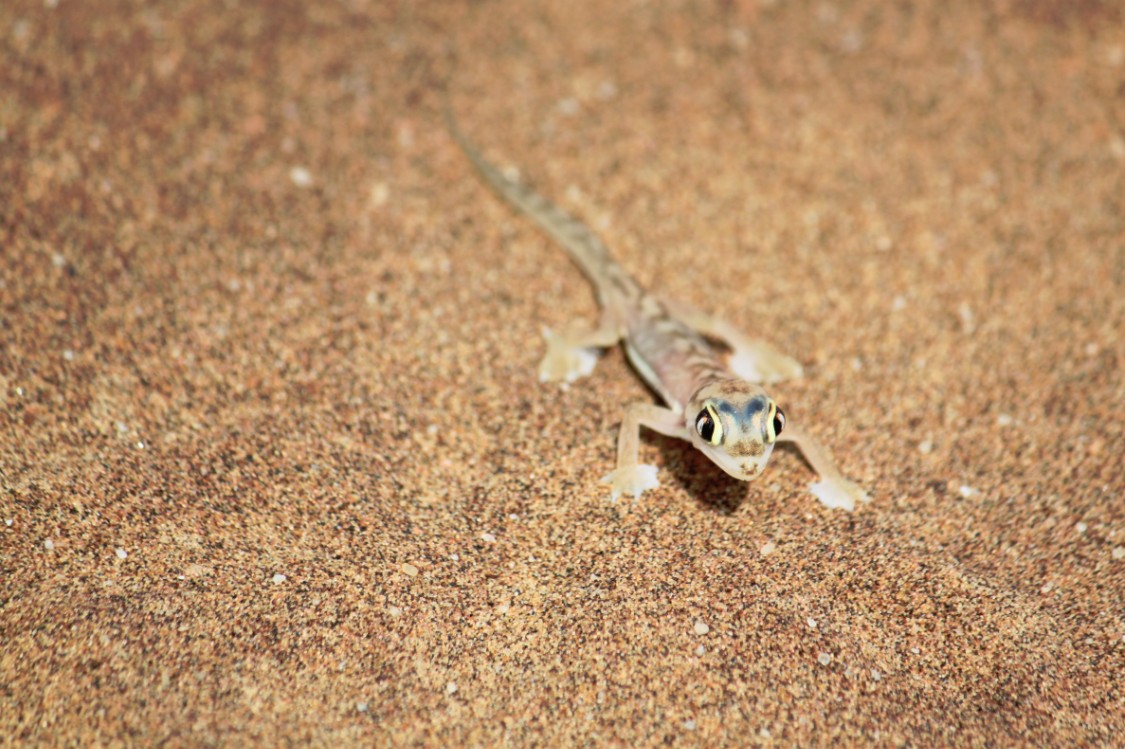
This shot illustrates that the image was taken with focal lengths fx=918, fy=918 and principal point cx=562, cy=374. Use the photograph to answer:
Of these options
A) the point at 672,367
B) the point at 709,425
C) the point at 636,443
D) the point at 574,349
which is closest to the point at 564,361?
the point at 574,349

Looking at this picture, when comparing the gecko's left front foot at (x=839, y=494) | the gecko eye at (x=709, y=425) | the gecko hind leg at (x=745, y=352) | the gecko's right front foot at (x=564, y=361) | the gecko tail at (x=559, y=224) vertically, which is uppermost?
the gecko eye at (x=709, y=425)

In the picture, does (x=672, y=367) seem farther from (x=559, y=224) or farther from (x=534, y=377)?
(x=559, y=224)

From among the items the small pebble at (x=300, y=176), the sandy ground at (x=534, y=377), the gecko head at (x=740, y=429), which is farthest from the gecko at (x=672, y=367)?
→ the small pebble at (x=300, y=176)

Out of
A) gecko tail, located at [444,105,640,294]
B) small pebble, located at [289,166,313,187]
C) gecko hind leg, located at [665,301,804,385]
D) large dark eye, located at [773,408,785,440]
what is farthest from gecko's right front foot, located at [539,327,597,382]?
small pebble, located at [289,166,313,187]

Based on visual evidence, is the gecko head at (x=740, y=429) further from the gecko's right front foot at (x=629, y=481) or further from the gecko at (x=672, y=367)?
the gecko's right front foot at (x=629, y=481)

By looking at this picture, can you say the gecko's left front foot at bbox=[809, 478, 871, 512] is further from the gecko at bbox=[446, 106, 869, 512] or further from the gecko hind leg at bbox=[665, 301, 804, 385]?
the gecko hind leg at bbox=[665, 301, 804, 385]

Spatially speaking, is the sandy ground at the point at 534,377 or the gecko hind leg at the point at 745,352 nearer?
the sandy ground at the point at 534,377
